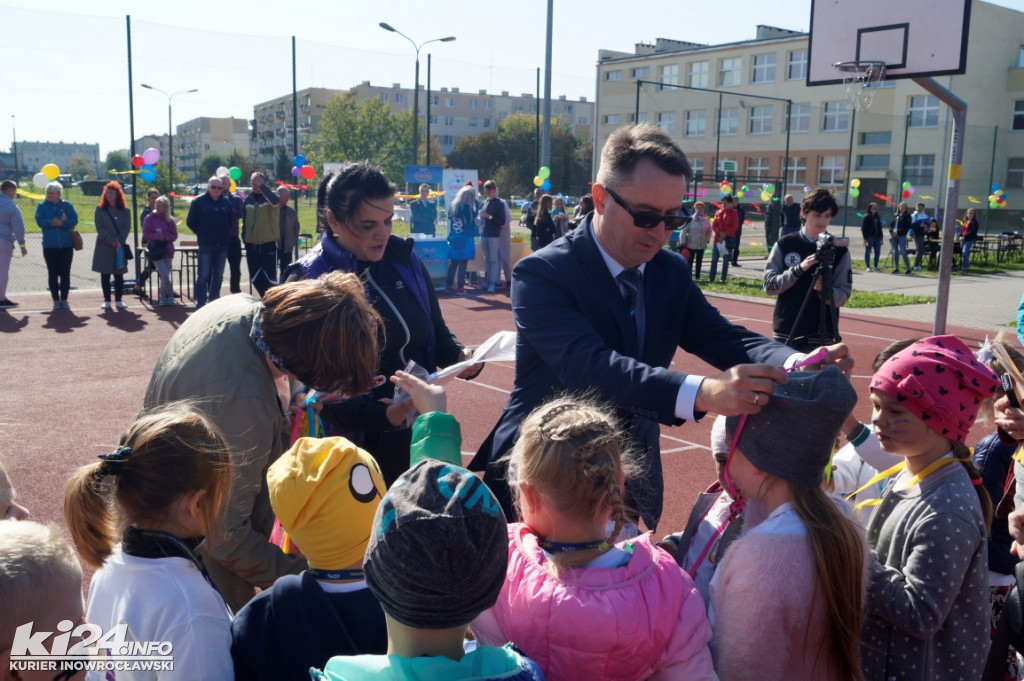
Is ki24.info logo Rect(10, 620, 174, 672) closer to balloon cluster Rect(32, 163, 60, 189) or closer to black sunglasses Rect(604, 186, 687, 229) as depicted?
black sunglasses Rect(604, 186, 687, 229)

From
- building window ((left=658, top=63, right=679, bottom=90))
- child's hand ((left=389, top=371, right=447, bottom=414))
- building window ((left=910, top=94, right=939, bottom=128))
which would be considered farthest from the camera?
building window ((left=658, top=63, right=679, bottom=90))

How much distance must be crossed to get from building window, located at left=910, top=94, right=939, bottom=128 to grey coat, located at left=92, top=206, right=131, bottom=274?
45484mm

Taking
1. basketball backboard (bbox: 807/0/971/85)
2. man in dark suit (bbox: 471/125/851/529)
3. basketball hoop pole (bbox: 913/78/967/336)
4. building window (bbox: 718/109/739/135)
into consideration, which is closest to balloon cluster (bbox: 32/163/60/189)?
basketball backboard (bbox: 807/0/971/85)

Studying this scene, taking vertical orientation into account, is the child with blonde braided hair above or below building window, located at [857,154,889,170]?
below

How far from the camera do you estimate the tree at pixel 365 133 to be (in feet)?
155

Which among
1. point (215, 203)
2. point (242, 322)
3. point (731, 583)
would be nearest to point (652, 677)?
point (731, 583)

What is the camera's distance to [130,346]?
34.3 ft

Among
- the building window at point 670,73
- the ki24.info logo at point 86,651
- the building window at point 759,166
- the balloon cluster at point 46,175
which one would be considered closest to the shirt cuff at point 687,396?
the ki24.info logo at point 86,651

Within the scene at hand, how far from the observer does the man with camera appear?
6.60 metres

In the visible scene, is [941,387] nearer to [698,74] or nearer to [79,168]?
[79,168]

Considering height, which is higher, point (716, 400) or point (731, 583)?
point (716, 400)

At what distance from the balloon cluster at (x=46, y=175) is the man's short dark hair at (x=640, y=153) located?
14.6 m

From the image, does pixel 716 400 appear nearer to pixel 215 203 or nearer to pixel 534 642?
pixel 534 642

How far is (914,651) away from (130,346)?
1017 cm
